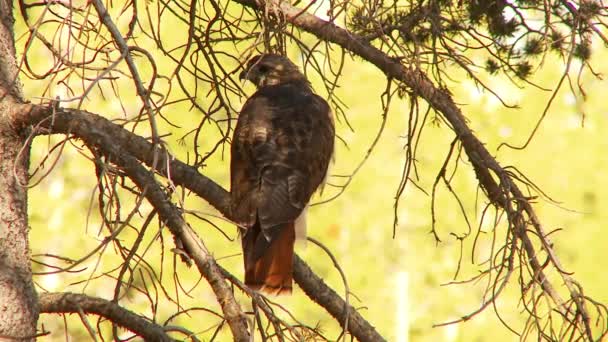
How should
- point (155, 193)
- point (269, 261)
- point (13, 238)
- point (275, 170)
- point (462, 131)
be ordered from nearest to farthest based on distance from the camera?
point (155, 193)
point (13, 238)
point (462, 131)
point (269, 261)
point (275, 170)

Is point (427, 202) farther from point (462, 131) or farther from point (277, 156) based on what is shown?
point (462, 131)

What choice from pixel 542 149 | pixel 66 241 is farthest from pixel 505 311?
pixel 66 241

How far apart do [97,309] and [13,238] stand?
397mm

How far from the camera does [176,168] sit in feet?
12.2

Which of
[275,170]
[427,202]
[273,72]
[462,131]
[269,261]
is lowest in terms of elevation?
[269,261]

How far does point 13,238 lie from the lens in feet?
10.5

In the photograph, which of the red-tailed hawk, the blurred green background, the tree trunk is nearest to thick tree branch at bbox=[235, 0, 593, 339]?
the red-tailed hawk

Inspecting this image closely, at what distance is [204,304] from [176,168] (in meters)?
9.04

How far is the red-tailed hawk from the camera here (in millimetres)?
4211

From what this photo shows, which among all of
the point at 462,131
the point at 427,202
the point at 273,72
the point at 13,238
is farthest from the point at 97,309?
the point at 427,202

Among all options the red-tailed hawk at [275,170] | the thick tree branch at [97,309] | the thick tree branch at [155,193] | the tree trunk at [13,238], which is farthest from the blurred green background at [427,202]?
the thick tree branch at [155,193]

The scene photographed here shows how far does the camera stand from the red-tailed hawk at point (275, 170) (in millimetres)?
4211

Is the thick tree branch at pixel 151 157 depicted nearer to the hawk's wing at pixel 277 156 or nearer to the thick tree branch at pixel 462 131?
the hawk's wing at pixel 277 156

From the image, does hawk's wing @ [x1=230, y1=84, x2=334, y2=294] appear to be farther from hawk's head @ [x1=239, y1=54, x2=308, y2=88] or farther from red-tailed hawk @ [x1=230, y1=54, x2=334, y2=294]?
hawk's head @ [x1=239, y1=54, x2=308, y2=88]
